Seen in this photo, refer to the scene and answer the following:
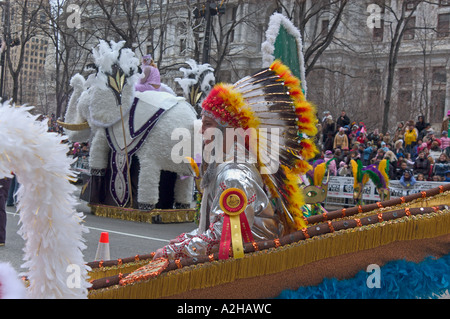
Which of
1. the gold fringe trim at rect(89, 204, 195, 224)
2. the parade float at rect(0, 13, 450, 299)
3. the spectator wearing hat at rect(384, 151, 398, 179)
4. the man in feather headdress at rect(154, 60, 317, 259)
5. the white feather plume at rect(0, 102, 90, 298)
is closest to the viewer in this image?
the white feather plume at rect(0, 102, 90, 298)

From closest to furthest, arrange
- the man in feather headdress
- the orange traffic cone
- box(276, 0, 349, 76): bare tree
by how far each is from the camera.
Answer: the man in feather headdress
the orange traffic cone
box(276, 0, 349, 76): bare tree

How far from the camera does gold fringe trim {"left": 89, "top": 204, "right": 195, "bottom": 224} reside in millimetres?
9031

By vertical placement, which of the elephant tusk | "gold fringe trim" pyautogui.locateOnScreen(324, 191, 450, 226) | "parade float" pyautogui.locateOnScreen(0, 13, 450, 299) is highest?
the elephant tusk

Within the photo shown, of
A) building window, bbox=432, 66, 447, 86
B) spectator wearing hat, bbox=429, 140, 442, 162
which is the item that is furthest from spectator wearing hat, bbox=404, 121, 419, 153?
building window, bbox=432, 66, 447, 86

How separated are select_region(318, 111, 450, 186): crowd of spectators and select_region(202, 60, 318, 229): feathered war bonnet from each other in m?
8.95

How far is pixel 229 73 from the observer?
115 feet

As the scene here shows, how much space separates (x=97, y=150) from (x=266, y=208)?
22.3 feet

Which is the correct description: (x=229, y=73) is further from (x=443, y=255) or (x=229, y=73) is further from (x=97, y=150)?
(x=443, y=255)

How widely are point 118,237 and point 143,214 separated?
58.9 inches

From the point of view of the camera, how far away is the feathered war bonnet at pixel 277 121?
3143mm

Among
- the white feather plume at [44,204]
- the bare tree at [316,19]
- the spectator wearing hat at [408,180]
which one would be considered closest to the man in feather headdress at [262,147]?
the white feather plume at [44,204]

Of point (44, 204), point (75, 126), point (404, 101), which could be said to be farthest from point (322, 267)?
point (404, 101)

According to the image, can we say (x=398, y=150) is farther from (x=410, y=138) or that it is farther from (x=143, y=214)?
(x=143, y=214)

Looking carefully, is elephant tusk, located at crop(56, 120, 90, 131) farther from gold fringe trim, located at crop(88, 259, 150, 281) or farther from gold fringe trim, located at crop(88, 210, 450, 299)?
gold fringe trim, located at crop(88, 210, 450, 299)
